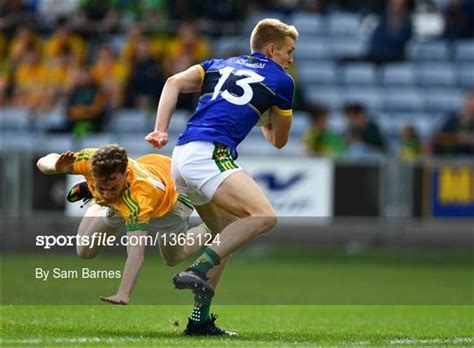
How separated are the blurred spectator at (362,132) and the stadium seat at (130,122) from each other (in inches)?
128

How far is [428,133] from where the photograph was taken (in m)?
22.4

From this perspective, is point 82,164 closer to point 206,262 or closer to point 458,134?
point 206,262

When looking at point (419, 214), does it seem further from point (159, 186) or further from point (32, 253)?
point (159, 186)

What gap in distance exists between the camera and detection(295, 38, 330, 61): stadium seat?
23.8 m

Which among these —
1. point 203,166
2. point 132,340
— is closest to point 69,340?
point 132,340

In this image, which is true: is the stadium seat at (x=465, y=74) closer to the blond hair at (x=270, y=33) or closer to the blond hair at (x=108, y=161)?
the blond hair at (x=270, y=33)

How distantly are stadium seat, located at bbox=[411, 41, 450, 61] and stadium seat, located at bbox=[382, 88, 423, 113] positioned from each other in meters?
0.94

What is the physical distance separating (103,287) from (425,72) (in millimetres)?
11917

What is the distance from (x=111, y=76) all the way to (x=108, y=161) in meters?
11.9

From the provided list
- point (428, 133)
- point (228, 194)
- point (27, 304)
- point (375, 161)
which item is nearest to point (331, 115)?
point (428, 133)

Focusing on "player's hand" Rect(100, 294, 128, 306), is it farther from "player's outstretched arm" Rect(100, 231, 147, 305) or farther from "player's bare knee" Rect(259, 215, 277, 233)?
"player's bare knee" Rect(259, 215, 277, 233)

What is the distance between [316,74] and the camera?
23562mm

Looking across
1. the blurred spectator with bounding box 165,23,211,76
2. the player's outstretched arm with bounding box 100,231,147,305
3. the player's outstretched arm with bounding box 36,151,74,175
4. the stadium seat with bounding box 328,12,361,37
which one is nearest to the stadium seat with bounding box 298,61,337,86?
the stadium seat with bounding box 328,12,361,37

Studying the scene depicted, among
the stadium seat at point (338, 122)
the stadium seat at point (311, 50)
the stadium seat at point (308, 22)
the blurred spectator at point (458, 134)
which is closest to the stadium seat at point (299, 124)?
the stadium seat at point (338, 122)
